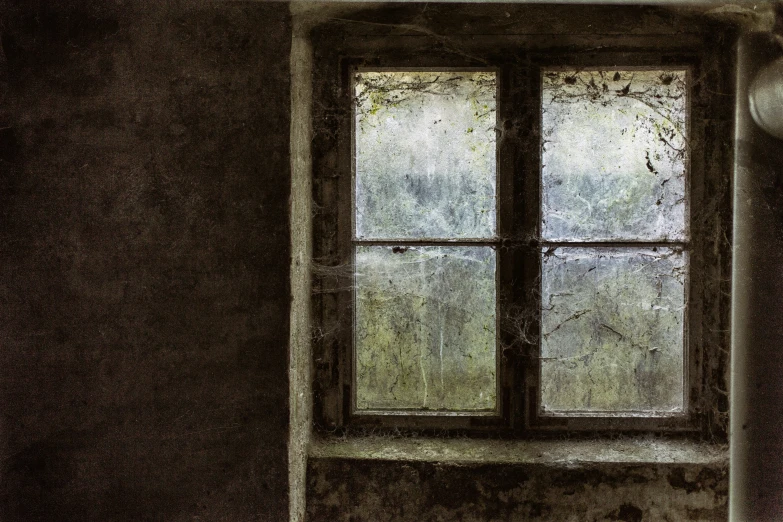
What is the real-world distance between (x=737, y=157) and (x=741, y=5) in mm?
523

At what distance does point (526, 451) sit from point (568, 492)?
0.64 feet

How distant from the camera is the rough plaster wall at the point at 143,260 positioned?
1.58 m

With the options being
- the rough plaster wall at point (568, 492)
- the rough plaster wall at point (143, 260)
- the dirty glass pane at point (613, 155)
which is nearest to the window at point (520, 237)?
the dirty glass pane at point (613, 155)

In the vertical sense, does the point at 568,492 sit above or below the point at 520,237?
below

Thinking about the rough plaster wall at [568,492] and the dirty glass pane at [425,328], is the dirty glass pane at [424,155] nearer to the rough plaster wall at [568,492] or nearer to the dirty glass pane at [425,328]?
the dirty glass pane at [425,328]

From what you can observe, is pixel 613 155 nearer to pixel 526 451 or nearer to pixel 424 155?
pixel 424 155

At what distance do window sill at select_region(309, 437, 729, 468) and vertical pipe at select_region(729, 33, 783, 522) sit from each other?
0.44 feet

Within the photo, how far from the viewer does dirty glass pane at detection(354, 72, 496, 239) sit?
1.79 metres

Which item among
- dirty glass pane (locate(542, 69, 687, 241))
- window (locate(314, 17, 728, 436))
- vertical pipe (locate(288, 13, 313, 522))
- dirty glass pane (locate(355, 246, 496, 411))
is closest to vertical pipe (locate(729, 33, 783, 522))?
window (locate(314, 17, 728, 436))

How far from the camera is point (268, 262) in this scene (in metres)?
1.58

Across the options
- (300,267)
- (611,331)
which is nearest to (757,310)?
(611,331)

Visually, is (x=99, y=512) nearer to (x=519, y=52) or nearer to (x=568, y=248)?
(x=568, y=248)

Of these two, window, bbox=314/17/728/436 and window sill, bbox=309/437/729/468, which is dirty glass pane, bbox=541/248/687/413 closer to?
window, bbox=314/17/728/436

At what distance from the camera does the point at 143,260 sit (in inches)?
63.3
